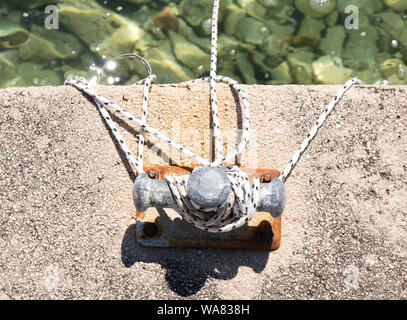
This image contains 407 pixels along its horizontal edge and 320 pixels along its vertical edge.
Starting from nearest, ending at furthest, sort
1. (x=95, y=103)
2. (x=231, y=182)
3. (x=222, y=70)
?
(x=231, y=182)
(x=95, y=103)
(x=222, y=70)

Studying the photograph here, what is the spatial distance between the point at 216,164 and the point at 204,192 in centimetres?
34

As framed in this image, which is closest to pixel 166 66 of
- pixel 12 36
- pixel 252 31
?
pixel 252 31

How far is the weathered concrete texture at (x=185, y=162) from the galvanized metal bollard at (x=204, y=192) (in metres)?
0.31

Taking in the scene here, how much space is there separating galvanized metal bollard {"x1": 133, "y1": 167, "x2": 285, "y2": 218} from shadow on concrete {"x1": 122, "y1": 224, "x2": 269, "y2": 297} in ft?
0.99

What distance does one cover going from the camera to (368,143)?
197cm

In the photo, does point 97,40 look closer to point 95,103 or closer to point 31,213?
point 95,103

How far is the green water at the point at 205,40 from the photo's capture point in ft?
9.97

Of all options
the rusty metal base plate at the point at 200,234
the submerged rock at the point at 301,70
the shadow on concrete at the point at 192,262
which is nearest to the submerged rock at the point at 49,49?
the submerged rock at the point at 301,70

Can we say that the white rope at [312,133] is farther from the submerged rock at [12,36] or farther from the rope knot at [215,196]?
the submerged rock at [12,36]

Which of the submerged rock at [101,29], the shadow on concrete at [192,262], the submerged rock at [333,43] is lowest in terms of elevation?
the shadow on concrete at [192,262]

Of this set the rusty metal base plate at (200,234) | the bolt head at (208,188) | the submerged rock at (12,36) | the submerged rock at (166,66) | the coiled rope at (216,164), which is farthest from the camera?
the submerged rock at (12,36)

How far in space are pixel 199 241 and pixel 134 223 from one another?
0.30m
